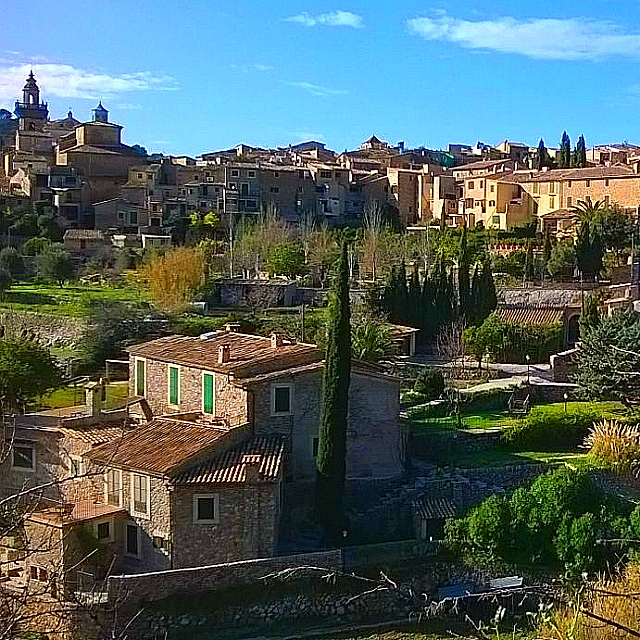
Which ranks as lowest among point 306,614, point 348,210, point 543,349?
point 306,614

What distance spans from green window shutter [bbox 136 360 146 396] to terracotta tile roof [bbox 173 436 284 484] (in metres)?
4.05

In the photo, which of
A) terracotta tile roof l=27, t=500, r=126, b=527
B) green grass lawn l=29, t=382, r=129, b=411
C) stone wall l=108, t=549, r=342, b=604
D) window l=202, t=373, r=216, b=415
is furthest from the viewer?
green grass lawn l=29, t=382, r=129, b=411

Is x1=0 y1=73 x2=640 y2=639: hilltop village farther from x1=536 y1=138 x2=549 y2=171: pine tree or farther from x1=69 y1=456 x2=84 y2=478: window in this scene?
x1=536 y1=138 x2=549 y2=171: pine tree

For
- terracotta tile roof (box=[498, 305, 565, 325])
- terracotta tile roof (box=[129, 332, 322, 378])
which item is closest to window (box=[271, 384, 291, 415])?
terracotta tile roof (box=[129, 332, 322, 378])

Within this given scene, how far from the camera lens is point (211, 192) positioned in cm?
5297

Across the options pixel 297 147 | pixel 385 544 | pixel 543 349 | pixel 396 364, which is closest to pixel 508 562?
pixel 385 544

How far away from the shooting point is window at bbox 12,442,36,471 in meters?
18.5

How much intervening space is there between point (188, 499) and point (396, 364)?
11.9m

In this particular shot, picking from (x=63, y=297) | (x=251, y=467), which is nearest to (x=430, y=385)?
(x=251, y=467)

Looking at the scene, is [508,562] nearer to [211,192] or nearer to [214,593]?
[214,593]

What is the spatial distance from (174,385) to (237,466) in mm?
4022

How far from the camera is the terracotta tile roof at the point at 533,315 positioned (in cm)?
2991

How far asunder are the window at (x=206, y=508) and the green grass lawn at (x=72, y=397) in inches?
243

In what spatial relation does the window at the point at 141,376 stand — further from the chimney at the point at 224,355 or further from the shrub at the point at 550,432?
the shrub at the point at 550,432
